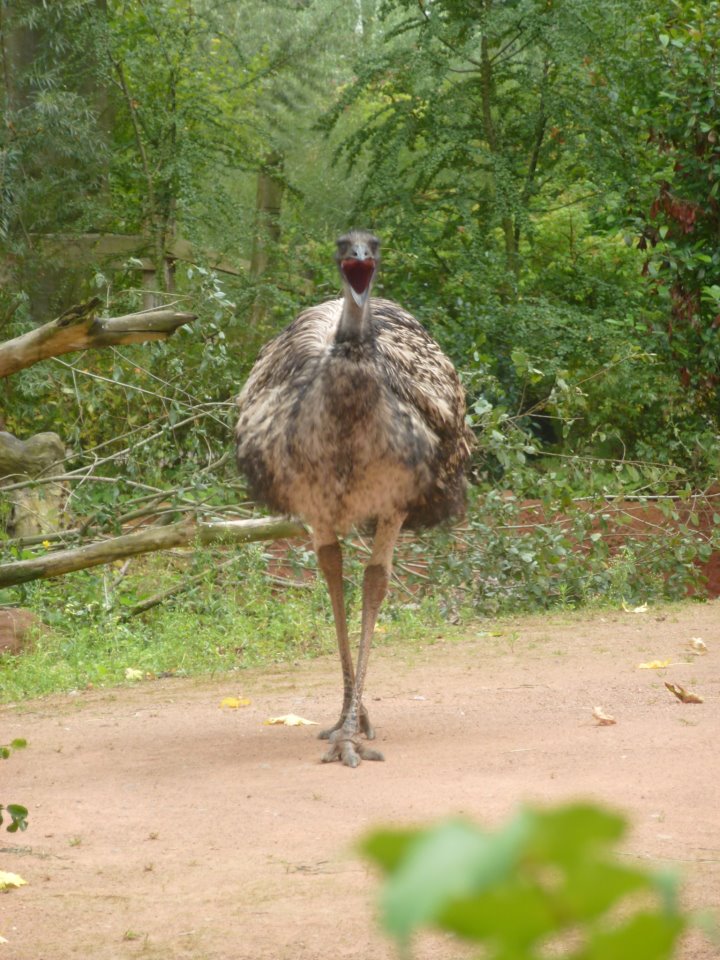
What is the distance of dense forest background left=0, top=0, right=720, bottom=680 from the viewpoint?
9555 mm

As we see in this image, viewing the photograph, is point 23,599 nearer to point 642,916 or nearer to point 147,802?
point 147,802

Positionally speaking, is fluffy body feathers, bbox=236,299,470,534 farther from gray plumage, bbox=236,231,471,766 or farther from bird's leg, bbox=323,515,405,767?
bird's leg, bbox=323,515,405,767

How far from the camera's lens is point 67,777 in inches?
198

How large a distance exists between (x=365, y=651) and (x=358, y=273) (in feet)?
5.21

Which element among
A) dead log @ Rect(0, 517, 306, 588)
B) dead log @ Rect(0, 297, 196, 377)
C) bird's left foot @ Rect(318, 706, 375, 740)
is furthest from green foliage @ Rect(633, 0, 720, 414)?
dead log @ Rect(0, 297, 196, 377)

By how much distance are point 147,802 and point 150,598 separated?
435 cm

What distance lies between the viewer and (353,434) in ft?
16.6

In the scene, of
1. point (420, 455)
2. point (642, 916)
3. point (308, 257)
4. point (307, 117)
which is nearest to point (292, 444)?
point (420, 455)

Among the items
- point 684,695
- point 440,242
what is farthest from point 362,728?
point 440,242

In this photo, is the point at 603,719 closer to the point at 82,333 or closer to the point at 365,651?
the point at 365,651

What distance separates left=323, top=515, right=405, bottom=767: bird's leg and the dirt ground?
88mm

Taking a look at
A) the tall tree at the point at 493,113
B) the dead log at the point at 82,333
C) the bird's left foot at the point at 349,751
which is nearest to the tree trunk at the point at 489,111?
the tall tree at the point at 493,113

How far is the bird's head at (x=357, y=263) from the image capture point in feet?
16.9

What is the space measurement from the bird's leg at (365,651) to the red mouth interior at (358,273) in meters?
0.97
